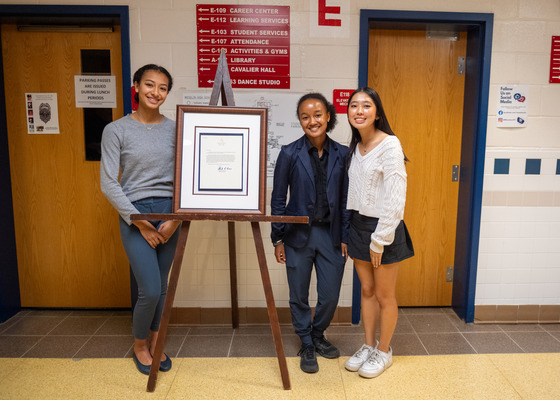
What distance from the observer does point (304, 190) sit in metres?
2.14

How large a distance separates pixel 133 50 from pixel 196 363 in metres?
Answer: 1.97

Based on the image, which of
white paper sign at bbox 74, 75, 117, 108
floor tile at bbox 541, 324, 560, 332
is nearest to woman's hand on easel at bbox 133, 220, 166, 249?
white paper sign at bbox 74, 75, 117, 108

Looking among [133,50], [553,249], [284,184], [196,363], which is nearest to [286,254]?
[284,184]

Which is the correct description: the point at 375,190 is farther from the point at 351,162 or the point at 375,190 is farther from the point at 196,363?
the point at 196,363

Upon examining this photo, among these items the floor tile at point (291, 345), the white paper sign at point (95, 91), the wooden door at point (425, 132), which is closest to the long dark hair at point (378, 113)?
the wooden door at point (425, 132)

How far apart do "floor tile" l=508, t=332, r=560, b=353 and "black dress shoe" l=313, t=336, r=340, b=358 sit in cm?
119

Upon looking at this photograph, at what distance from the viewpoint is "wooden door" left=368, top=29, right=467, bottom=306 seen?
2830 mm

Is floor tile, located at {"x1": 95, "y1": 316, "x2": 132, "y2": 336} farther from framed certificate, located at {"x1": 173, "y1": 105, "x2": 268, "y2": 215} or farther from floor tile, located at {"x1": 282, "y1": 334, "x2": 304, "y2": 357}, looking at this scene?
framed certificate, located at {"x1": 173, "y1": 105, "x2": 268, "y2": 215}

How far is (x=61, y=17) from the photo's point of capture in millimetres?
2580

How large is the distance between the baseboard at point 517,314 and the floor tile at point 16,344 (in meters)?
2.98

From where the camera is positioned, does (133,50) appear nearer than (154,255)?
No

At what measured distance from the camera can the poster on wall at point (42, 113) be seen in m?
2.79

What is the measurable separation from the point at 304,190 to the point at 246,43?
110 cm

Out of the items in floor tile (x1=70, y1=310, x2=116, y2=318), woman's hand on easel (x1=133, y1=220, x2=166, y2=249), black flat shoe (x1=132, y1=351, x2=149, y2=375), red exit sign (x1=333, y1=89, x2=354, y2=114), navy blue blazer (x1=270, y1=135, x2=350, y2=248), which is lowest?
floor tile (x1=70, y1=310, x2=116, y2=318)
